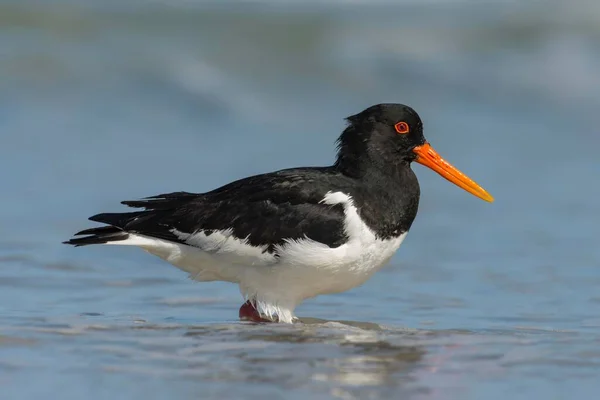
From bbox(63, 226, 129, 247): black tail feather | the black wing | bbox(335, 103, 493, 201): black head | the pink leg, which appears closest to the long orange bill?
bbox(335, 103, 493, 201): black head

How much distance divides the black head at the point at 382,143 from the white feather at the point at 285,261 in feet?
1.42

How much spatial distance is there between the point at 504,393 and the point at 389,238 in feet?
5.83

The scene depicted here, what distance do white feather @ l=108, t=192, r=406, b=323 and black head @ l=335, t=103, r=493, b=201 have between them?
431mm

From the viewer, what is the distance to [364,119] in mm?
7172

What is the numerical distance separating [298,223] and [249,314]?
0.70 metres

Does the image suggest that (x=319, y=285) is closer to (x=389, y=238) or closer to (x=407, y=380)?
(x=389, y=238)

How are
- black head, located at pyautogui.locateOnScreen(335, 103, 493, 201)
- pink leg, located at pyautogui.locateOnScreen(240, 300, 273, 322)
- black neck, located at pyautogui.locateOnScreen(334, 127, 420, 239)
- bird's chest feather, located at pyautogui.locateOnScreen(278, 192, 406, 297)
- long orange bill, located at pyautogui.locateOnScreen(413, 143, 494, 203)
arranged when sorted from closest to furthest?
bird's chest feather, located at pyautogui.locateOnScreen(278, 192, 406, 297) → black neck, located at pyautogui.locateOnScreen(334, 127, 420, 239) → pink leg, located at pyautogui.locateOnScreen(240, 300, 273, 322) → black head, located at pyautogui.locateOnScreen(335, 103, 493, 201) → long orange bill, located at pyautogui.locateOnScreen(413, 143, 494, 203)

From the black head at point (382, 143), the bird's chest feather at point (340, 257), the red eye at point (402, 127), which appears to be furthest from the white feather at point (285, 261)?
the red eye at point (402, 127)

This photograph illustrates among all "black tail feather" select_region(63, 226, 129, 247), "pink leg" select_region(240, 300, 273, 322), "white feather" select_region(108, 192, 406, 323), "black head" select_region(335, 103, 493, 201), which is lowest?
"pink leg" select_region(240, 300, 273, 322)

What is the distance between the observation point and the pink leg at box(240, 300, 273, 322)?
6.93 meters

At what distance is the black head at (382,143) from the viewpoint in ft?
23.1

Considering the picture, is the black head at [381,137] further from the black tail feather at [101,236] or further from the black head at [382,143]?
the black tail feather at [101,236]

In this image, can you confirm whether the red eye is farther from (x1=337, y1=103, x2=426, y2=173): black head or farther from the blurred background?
the blurred background

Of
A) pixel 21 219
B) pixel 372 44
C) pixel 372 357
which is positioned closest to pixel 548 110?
pixel 372 44
